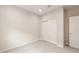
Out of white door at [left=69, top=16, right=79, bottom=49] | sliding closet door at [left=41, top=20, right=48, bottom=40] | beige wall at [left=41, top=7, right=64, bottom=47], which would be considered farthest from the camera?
sliding closet door at [left=41, top=20, right=48, bottom=40]

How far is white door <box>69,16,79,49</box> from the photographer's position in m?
3.41

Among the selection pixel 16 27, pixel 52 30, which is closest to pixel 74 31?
pixel 52 30

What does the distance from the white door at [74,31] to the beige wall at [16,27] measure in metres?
2.09

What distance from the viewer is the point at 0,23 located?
281 centimetres

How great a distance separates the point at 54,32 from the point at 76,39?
1.18 meters

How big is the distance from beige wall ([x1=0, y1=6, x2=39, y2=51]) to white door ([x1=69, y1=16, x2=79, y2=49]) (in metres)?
2.09

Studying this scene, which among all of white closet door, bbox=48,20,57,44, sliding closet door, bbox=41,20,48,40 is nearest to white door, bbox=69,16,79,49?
white closet door, bbox=48,20,57,44

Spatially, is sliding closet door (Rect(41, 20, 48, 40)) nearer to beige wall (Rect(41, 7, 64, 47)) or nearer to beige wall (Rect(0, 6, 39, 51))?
beige wall (Rect(41, 7, 64, 47))

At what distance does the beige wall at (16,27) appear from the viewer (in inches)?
115

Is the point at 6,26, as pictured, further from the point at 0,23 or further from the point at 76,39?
the point at 76,39

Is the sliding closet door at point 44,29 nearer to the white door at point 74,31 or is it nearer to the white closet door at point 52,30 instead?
the white closet door at point 52,30

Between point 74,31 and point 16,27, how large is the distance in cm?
283

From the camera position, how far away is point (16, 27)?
351 centimetres
